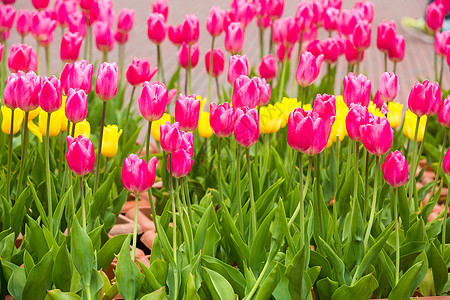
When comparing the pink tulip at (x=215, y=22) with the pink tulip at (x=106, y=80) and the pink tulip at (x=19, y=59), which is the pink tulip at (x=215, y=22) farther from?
the pink tulip at (x=106, y=80)

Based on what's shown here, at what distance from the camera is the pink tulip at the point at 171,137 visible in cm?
134

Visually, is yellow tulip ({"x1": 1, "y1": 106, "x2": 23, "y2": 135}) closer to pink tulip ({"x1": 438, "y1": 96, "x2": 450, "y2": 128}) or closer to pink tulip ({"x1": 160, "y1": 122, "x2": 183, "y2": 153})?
pink tulip ({"x1": 160, "y1": 122, "x2": 183, "y2": 153})

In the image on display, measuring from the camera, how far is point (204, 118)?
202 cm

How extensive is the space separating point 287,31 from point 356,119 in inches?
40.7

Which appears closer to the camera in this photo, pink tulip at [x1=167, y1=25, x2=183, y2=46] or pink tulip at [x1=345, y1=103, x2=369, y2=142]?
pink tulip at [x1=345, y1=103, x2=369, y2=142]

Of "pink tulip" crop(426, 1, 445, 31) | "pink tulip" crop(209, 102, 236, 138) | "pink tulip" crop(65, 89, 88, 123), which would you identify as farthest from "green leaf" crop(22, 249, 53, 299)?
"pink tulip" crop(426, 1, 445, 31)

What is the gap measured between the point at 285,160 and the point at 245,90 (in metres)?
0.72

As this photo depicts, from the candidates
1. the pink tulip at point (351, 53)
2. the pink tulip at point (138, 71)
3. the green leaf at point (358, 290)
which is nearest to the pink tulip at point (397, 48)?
the pink tulip at point (351, 53)

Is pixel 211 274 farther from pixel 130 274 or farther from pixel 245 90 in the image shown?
pixel 245 90

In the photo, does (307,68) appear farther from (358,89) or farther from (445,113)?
(445,113)

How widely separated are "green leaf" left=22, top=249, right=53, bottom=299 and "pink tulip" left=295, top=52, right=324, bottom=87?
802mm

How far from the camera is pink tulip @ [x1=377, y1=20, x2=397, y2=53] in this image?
2.22 meters

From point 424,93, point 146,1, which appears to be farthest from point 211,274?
point 146,1

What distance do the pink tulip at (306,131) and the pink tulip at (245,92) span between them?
18 cm
